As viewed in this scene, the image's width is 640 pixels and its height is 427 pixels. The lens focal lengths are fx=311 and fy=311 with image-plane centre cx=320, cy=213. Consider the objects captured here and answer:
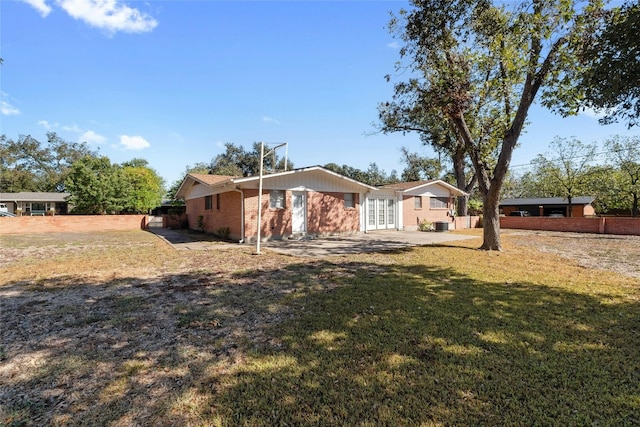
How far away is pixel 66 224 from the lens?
20281 mm

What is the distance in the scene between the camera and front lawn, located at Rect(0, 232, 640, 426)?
2.46 meters

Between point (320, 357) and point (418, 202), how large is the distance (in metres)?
19.6

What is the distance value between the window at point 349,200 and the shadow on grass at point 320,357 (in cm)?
1098

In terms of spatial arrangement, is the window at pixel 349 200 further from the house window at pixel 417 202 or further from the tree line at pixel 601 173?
the tree line at pixel 601 173

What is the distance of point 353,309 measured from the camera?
4691mm

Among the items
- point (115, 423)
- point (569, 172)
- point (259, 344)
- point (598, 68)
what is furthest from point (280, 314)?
point (569, 172)

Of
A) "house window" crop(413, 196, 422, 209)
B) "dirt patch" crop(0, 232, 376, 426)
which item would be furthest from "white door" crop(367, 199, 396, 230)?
"dirt patch" crop(0, 232, 376, 426)

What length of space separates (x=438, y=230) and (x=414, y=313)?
17362mm

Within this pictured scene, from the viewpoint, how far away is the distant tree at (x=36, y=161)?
135 ft

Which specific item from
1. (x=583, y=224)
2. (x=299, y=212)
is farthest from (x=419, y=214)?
(x=299, y=212)

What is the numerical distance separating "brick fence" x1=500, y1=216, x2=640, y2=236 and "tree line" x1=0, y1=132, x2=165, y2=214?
29464 mm

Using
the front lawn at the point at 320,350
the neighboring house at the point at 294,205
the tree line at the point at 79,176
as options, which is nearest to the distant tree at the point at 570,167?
the neighboring house at the point at 294,205

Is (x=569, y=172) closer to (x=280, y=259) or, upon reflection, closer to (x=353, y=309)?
(x=280, y=259)

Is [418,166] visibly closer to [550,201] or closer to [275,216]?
[550,201]
